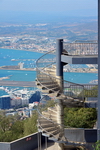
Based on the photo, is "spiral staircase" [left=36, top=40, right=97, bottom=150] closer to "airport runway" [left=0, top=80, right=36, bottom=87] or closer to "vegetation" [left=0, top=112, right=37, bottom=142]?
"vegetation" [left=0, top=112, right=37, bottom=142]

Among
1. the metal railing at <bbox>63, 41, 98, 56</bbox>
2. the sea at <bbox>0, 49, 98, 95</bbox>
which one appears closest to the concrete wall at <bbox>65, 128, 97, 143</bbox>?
the metal railing at <bbox>63, 41, 98, 56</bbox>

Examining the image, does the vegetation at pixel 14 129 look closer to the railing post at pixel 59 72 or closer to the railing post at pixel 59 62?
the railing post at pixel 59 72

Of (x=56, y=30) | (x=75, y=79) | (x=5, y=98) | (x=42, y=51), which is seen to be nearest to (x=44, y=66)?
(x=5, y=98)

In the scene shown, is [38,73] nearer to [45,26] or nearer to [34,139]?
[34,139]

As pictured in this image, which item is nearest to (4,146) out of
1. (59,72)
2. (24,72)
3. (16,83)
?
(59,72)

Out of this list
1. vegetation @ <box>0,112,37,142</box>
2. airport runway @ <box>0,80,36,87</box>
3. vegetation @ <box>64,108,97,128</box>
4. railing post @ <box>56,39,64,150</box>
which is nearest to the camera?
railing post @ <box>56,39,64,150</box>

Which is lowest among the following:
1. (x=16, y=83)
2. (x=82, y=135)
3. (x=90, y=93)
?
(x=16, y=83)

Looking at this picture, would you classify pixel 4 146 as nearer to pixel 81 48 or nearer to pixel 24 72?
pixel 81 48

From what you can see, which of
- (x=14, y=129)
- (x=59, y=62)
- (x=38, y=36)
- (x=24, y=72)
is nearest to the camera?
(x=59, y=62)
